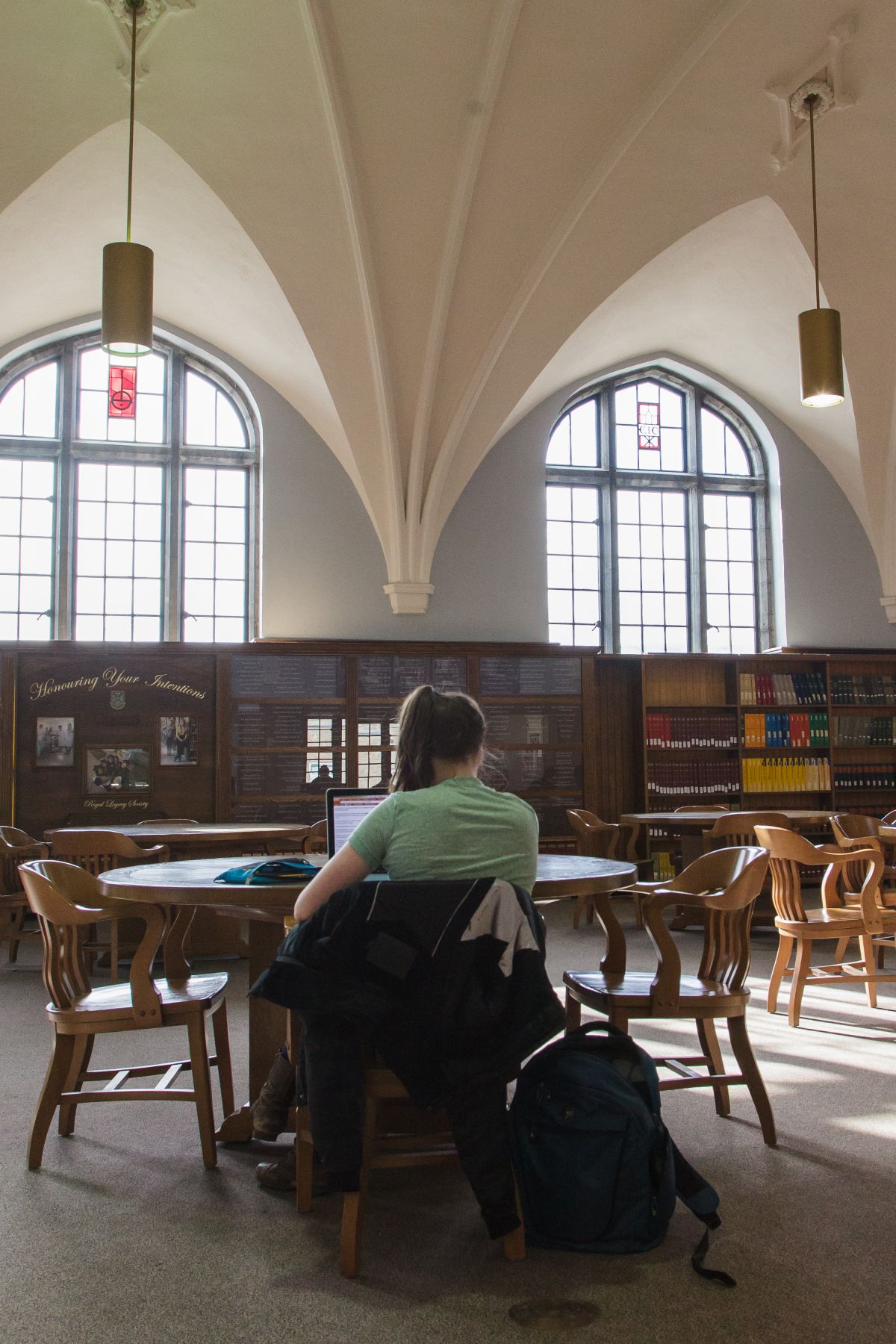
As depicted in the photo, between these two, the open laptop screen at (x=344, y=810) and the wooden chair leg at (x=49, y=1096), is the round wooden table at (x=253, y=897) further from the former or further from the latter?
the wooden chair leg at (x=49, y=1096)

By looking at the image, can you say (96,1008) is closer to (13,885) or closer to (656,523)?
(13,885)

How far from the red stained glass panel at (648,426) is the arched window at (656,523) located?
0.01 meters

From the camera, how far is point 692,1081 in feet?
10.5

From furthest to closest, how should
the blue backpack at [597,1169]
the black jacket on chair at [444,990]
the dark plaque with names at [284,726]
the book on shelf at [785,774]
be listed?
the book on shelf at [785,774] → the dark plaque with names at [284,726] → the blue backpack at [597,1169] → the black jacket on chair at [444,990]

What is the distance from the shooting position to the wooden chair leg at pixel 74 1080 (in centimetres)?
324

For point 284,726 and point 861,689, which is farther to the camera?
point 861,689

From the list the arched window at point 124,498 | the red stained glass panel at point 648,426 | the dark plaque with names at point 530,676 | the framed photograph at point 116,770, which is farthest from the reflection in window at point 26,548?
the red stained glass panel at point 648,426

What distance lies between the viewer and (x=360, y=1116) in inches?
97.0

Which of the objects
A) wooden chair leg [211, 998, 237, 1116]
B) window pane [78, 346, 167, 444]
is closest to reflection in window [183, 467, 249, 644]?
window pane [78, 346, 167, 444]

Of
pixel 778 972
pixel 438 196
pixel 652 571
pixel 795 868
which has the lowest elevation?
pixel 778 972

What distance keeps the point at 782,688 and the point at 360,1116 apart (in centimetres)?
839

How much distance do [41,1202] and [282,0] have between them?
597 cm

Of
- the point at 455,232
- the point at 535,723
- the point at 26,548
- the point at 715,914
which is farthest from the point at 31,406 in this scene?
the point at 715,914

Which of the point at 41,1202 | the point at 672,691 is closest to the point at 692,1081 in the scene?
the point at 41,1202
